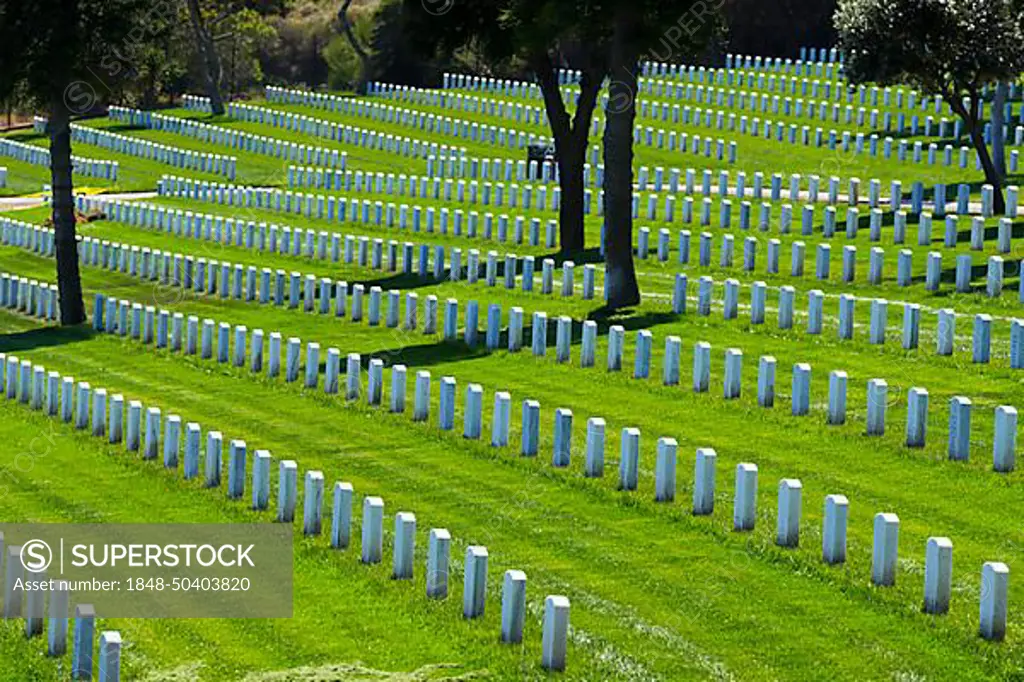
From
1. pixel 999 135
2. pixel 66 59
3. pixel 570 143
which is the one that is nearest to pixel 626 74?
pixel 570 143

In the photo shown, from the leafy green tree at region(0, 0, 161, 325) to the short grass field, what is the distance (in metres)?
1.74

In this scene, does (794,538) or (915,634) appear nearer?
(915,634)

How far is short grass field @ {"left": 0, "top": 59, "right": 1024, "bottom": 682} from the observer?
19312 mm

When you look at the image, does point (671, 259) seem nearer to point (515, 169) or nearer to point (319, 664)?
point (515, 169)

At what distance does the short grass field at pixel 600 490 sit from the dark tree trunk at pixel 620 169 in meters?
0.61

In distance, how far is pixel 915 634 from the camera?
19406 millimetres

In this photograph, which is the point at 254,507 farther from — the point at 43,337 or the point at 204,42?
the point at 204,42

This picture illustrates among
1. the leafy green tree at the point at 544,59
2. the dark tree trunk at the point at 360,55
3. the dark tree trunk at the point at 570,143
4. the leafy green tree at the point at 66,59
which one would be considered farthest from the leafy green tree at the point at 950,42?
the dark tree trunk at the point at 360,55

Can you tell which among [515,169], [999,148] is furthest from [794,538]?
[515,169]

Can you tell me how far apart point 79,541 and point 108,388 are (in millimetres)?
11547

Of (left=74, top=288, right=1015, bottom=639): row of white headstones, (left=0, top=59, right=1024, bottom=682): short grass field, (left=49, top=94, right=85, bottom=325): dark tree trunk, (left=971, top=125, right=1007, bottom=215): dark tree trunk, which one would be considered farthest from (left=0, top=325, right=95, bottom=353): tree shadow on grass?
(left=971, top=125, right=1007, bottom=215): dark tree trunk

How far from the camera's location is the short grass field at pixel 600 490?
63.4ft

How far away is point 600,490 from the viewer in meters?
25.2

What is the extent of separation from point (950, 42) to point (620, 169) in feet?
42.2
